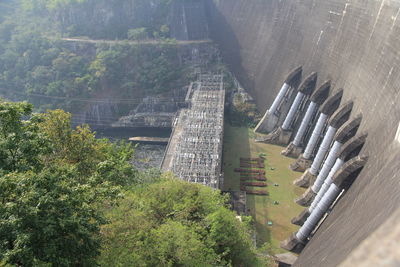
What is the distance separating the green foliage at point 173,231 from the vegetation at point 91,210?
5cm

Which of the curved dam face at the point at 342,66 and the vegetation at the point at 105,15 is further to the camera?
the vegetation at the point at 105,15

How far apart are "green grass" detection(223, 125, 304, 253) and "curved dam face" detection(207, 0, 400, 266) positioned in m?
5.29

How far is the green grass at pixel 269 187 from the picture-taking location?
32594 mm

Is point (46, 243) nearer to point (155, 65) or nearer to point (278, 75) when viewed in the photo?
point (278, 75)

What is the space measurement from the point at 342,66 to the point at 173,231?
2770 cm

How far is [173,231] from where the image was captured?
63.0 ft

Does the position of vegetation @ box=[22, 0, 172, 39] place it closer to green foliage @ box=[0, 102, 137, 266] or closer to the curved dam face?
the curved dam face

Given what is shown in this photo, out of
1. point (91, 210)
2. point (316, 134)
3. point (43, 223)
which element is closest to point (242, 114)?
point (316, 134)

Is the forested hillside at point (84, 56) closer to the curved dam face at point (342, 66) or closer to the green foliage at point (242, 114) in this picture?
the green foliage at point (242, 114)

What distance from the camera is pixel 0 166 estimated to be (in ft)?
48.6

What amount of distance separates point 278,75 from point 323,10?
1161 centimetres

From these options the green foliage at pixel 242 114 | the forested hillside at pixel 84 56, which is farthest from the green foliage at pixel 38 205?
the forested hillside at pixel 84 56

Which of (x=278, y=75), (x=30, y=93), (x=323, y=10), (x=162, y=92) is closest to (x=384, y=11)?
(x=323, y=10)

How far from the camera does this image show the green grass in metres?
32.6
